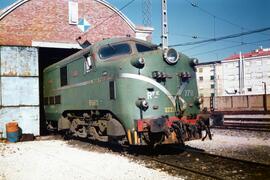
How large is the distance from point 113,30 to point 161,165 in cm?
1425

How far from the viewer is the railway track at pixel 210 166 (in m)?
7.34

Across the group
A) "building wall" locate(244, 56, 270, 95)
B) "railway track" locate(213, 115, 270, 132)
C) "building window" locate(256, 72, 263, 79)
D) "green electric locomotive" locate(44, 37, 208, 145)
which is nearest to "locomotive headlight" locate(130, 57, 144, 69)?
"green electric locomotive" locate(44, 37, 208, 145)

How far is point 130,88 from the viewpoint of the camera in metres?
9.43

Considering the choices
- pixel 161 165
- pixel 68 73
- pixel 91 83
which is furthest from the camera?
pixel 68 73

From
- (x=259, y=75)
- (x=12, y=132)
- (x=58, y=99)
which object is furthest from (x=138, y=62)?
(x=259, y=75)

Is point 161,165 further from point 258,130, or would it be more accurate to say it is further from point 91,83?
point 258,130

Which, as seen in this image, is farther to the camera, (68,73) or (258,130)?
(258,130)

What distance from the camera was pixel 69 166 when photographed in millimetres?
8641

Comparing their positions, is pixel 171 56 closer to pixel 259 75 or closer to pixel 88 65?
pixel 88 65

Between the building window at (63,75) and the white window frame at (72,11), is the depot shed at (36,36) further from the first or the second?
the building window at (63,75)

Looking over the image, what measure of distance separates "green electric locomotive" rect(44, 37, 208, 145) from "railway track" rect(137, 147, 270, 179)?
1.97 ft

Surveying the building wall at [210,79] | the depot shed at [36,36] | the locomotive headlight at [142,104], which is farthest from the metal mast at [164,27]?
the building wall at [210,79]

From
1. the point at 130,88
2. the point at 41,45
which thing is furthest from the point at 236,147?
the point at 41,45

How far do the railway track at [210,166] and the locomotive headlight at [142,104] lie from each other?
1.47 metres
